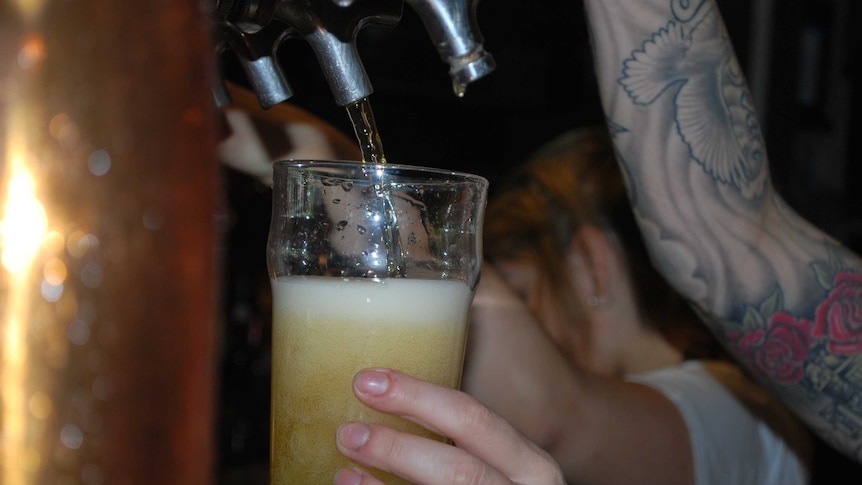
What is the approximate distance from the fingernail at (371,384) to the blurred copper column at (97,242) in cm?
32

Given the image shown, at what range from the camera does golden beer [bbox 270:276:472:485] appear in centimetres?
58

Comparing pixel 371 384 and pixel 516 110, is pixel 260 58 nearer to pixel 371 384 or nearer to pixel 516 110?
pixel 371 384

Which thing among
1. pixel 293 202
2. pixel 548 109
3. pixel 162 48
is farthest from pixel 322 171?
pixel 548 109

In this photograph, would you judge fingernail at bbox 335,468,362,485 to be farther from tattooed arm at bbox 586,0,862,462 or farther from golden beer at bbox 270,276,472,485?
tattooed arm at bbox 586,0,862,462

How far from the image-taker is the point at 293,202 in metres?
0.62

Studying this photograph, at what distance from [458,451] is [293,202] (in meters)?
0.22

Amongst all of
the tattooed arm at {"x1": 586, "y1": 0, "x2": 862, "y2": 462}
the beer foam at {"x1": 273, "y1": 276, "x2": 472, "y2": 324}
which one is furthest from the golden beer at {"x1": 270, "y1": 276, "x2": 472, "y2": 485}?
the tattooed arm at {"x1": 586, "y1": 0, "x2": 862, "y2": 462}

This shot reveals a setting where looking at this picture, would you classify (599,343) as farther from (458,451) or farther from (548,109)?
(458,451)

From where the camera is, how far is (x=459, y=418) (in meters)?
0.59

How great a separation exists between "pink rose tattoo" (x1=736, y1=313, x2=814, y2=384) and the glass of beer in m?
0.73

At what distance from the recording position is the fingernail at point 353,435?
21.7 inches

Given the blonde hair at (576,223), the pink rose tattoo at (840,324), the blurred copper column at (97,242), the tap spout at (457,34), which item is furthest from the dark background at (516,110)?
the blurred copper column at (97,242)

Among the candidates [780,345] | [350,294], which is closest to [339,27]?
[350,294]

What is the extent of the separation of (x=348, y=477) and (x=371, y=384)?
0.07 metres
